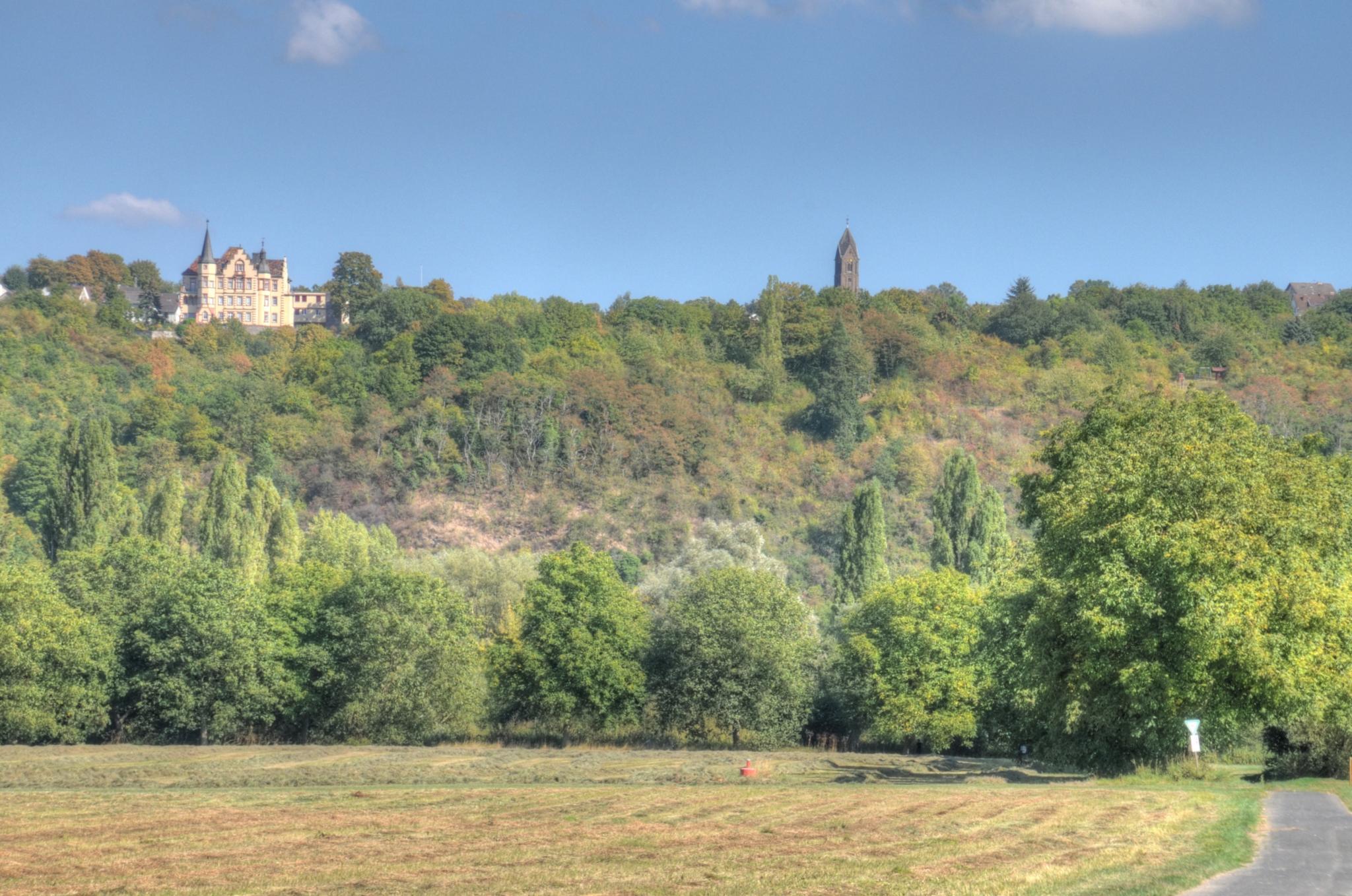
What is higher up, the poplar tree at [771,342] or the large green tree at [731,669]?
the poplar tree at [771,342]

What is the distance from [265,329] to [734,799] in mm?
158749

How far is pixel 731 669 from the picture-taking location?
66.8 m

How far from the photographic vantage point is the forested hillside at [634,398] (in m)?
121

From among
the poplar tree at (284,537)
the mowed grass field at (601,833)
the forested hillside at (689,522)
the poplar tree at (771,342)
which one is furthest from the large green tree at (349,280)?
the mowed grass field at (601,833)

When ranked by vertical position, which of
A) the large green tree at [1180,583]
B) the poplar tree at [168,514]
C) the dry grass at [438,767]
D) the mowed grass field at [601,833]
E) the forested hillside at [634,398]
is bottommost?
the dry grass at [438,767]

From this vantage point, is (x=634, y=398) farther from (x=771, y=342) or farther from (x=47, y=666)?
(x=47, y=666)

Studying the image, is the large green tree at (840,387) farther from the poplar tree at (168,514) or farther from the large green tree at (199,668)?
the large green tree at (199,668)

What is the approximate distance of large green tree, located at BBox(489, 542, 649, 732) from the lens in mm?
67562

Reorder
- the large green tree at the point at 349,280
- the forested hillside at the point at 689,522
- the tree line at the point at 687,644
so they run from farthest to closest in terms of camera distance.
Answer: the large green tree at the point at 349,280 → the tree line at the point at 687,644 → the forested hillside at the point at 689,522

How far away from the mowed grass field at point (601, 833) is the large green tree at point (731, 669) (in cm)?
2241

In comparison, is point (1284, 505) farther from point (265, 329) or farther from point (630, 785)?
point (265, 329)

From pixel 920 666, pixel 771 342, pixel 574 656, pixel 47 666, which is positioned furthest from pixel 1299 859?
pixel 771 342

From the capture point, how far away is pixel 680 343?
527 feet

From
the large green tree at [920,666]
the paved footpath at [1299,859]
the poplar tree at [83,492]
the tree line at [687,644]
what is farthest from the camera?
the poplar tree at [83,492]
